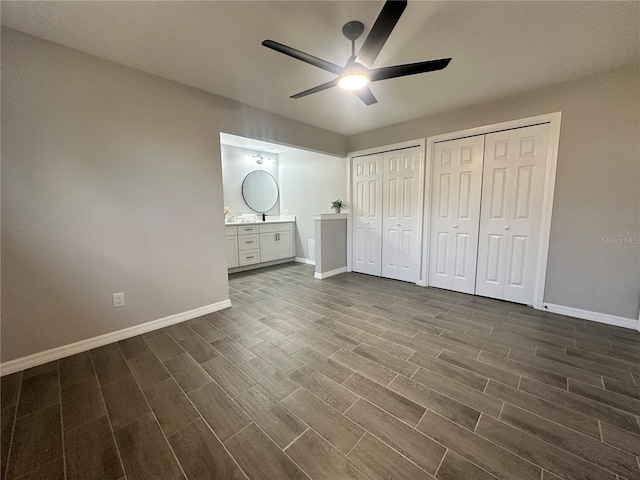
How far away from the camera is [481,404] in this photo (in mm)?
1487

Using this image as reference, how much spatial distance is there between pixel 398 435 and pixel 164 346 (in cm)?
195

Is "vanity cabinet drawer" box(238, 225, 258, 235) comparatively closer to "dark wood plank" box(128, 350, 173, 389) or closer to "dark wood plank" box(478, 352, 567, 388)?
"dark wood plank" box(128, 350, 173, 389)

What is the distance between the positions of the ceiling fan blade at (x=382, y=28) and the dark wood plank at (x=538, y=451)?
7.25 ft

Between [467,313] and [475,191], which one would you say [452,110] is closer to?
[475,191]

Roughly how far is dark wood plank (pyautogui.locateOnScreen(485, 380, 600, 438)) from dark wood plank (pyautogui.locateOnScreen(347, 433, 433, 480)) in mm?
799

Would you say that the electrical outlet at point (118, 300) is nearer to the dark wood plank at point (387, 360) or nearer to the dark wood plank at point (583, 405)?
the dark wood plank at point (387, 360)

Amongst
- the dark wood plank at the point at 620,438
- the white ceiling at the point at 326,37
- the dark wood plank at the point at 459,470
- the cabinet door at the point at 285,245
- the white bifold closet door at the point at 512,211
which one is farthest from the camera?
the cabinet door at the point at 285,245

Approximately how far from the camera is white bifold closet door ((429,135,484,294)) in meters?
3.17

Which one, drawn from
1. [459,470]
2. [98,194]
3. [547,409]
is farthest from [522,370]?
[98,194]

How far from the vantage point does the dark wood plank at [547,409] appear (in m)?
1.33

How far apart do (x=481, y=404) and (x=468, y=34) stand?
2.50 m

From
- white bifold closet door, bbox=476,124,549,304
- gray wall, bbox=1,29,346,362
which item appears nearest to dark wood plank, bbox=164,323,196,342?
gray wall, bbox=1,29,346,362

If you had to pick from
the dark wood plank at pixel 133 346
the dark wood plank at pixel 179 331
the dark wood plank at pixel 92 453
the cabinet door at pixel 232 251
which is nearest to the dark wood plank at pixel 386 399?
the dark wood plank at pixel 92 453

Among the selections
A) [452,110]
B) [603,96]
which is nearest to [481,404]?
[603,96]
